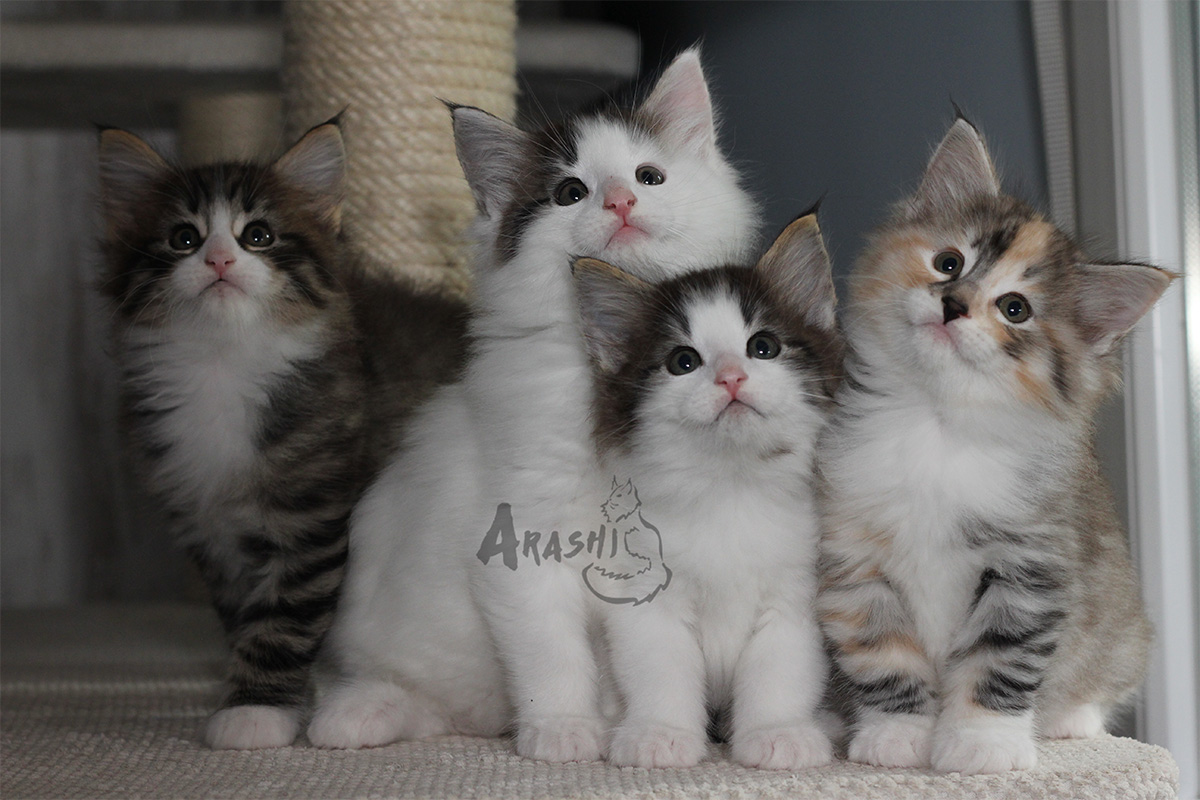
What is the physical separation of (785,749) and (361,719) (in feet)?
1.91

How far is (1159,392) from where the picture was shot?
198cm

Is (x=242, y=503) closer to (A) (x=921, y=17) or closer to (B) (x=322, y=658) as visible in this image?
(B) (x=322, y=658)

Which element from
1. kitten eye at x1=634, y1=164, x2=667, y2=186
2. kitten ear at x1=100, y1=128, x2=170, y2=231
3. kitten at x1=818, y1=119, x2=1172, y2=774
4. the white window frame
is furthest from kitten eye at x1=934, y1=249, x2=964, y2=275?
kitten ear at x1=100, y1=128, x2=170, y2=231

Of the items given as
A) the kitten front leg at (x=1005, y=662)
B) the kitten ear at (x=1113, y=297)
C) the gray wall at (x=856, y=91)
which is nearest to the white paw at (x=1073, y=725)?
the kitten front leg at (x=1005, y=662)

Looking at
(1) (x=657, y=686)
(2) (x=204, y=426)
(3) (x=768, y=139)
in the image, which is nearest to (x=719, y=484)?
(1) (x=657, y=686)

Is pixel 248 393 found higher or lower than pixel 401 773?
higher

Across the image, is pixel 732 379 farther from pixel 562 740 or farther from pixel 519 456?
pixel 562 740

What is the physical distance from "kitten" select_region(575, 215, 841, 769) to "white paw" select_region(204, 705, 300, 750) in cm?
49

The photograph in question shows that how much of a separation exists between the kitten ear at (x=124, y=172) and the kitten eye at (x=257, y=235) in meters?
0.19

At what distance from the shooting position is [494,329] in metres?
1.51

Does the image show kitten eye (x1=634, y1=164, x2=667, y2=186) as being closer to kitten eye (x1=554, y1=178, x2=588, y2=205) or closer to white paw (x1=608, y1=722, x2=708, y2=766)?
kitten eye (x1=554, y1=178, x2=588, y2=205)

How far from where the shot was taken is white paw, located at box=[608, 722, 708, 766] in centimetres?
126

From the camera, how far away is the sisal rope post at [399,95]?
82.3 inches

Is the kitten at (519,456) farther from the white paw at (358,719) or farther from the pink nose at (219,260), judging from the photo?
the pink nose at (219,260)
